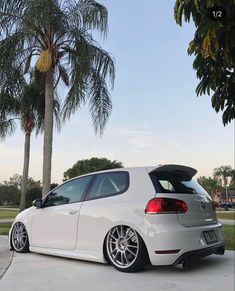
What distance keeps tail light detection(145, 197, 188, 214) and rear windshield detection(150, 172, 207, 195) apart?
0.17 m

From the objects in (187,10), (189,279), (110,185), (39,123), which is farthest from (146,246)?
(39,123)

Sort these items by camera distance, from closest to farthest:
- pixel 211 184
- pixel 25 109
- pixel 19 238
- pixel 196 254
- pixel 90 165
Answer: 1. pixel 196 254
2. pixel 19 238
3. pixel 25 109
4. pixel 90 165
5. pixel 211 184

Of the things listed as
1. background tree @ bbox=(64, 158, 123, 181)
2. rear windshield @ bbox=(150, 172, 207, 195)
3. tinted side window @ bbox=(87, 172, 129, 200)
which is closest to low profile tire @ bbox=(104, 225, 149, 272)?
tinted side window @ bbox=(87, 172, 129, 200)

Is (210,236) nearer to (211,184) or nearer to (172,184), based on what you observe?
(172,184)

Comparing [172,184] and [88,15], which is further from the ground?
[88,15]

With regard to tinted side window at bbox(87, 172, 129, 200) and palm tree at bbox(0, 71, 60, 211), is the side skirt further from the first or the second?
palm tree at bbox(0, 71, 60, 211)

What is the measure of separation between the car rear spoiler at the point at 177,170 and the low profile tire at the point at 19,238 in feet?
9.56

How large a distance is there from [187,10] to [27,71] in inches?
457

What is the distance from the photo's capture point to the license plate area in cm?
608

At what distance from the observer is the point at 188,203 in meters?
6.02

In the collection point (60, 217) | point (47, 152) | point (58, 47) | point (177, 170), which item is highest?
point (58, 47)

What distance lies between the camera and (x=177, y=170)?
6.45 metres

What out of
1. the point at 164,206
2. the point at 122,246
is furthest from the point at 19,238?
the point at 164,206

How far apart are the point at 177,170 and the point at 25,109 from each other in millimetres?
12573
